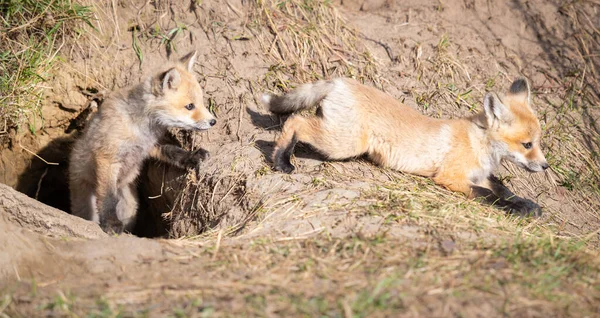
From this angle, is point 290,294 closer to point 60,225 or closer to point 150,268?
point 150,268

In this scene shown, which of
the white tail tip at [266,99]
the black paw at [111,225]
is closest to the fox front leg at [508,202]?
the white tail tip at [266,99]

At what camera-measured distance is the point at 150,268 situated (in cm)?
349

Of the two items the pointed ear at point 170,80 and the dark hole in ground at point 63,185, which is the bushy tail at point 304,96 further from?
the dark hole in ground at point 63,185

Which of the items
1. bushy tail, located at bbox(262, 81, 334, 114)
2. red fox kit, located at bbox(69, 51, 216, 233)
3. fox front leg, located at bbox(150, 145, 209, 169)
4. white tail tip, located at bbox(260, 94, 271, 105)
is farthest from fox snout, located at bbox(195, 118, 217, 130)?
bushy tail, located at bbox(262, 81, 334, 114)

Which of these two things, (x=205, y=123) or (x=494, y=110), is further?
(x=205, y=123)

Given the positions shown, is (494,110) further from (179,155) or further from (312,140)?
(179,155)

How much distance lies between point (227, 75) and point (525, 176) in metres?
3.64

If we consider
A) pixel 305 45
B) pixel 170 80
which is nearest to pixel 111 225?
pixel 170 80

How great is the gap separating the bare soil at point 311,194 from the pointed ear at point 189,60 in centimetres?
37

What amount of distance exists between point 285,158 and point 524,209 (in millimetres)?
2347

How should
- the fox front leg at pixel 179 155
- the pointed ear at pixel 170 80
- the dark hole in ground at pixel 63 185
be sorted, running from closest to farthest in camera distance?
the pointed ear at pixel 170 80 → the fox front leg at pixel 179 155 → the dark hole in ground at pixel 63 185

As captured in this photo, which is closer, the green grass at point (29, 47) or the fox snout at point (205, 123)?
the fox snout at point (205, 123)

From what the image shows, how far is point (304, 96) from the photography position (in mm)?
5492

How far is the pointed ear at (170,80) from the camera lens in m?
5.56
